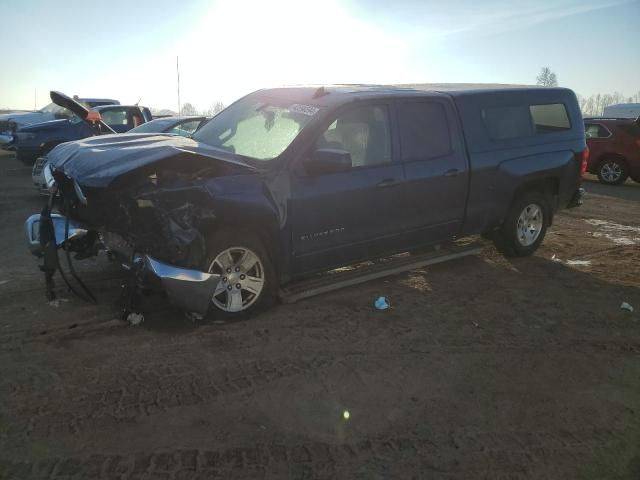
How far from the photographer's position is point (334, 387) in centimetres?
339

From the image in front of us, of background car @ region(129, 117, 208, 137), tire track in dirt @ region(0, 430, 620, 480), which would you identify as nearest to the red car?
background car @ region(129, 117, 208, 137)

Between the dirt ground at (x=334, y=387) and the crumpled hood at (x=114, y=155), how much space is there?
118 cm

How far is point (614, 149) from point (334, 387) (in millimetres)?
13733

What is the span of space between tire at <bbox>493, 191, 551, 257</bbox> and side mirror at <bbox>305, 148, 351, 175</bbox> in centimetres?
274

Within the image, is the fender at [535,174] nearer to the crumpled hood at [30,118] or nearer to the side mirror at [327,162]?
the side mirror at [327,162]

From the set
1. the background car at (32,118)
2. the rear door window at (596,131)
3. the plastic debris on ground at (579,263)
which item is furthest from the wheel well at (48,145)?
the rear door window at (596,131)

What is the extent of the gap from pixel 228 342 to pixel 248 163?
4.91 ft

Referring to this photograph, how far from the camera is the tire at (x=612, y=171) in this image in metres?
14.2

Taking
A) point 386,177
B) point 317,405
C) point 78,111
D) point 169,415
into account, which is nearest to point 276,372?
point 317,405

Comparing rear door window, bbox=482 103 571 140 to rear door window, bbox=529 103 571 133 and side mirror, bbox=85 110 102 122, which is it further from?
side mirror, bbox=85 110 102 122

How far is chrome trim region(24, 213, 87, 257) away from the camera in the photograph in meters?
4.46

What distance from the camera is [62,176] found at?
173 inches

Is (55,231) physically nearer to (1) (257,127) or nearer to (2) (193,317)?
(2) (193,317)

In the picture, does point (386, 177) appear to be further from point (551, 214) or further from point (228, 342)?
point (551, 214)
